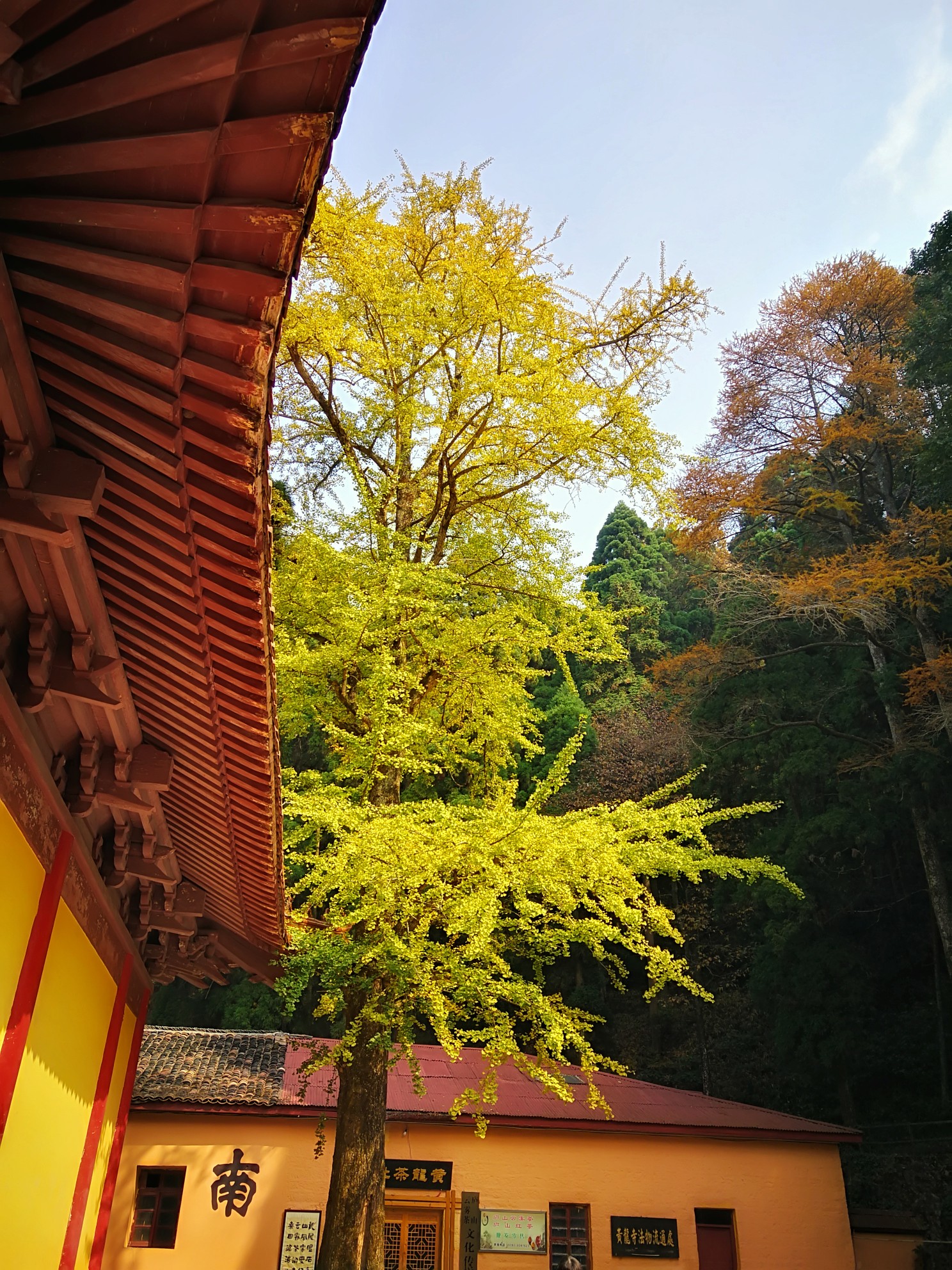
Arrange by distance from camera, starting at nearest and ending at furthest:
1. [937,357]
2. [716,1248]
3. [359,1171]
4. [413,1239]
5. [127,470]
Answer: [127,470], [359,1171], [413,1239], [716,1248], [937,357]

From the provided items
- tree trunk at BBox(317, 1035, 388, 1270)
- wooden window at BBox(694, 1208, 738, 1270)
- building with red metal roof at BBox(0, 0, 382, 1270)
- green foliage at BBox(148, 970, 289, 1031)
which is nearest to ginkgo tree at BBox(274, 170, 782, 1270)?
tree trunk at BBox(317, 1035, 388, 1270)

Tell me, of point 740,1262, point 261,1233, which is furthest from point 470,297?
point 740,1262

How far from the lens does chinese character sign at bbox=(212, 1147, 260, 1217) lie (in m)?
11.1

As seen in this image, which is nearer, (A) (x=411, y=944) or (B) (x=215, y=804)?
(B) (x=215, y=804)

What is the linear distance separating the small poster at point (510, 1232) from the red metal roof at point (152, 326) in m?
10.6

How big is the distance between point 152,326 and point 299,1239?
477 inches

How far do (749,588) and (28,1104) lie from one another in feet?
54.4

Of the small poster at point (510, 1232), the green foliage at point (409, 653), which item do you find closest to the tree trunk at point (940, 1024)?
the small poster at point (510, 1232)

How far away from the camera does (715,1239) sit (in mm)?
12797

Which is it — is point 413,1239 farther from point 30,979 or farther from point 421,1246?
point 30,979

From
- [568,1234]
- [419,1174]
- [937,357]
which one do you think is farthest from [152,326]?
[937,357]

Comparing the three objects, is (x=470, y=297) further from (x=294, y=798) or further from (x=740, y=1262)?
(x=740, y=1262)

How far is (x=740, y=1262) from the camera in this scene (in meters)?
12.6

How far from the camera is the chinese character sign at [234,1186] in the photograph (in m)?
11.1
